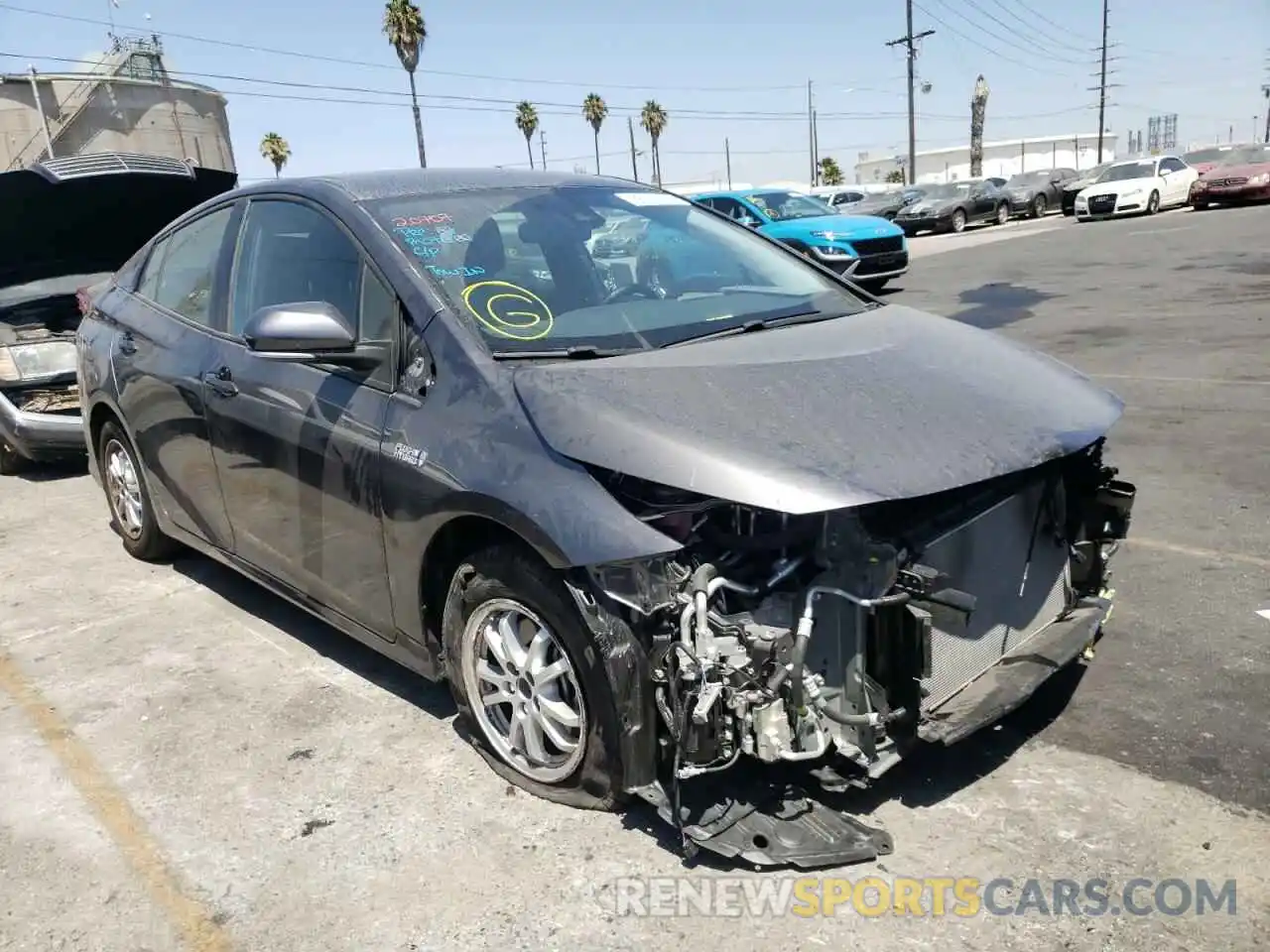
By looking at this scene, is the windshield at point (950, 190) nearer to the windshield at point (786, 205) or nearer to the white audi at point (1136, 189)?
the white audi at point (1136, 189)

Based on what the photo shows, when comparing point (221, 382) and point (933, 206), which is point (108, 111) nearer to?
point (933, 206)

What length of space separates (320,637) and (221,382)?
1115 mm

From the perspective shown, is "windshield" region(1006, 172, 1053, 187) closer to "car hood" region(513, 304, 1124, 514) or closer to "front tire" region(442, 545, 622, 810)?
"car hood" region(513, 304, 1124, 514)

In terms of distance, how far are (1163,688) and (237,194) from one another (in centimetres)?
396

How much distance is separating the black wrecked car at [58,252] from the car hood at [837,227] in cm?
1030

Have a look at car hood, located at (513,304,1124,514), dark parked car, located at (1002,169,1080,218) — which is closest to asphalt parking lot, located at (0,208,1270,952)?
car hood, located at (513,304,1124,514)

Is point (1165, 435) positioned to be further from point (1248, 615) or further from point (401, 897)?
point (401, 897)

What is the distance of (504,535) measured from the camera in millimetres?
2814

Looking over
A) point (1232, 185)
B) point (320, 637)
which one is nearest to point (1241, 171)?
point (1232, 185)

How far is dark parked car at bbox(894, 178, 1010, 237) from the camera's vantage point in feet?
93.5

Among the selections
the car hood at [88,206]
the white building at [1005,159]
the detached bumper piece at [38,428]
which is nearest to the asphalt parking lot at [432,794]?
the detached bumper piece at [38,428]

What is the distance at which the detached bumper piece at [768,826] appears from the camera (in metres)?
2.50

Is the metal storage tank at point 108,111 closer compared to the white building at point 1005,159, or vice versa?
the metal storage tank at point 108,111

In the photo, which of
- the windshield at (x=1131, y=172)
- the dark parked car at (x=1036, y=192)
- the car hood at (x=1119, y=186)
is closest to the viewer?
the car hood at (x=1119, y=186)
